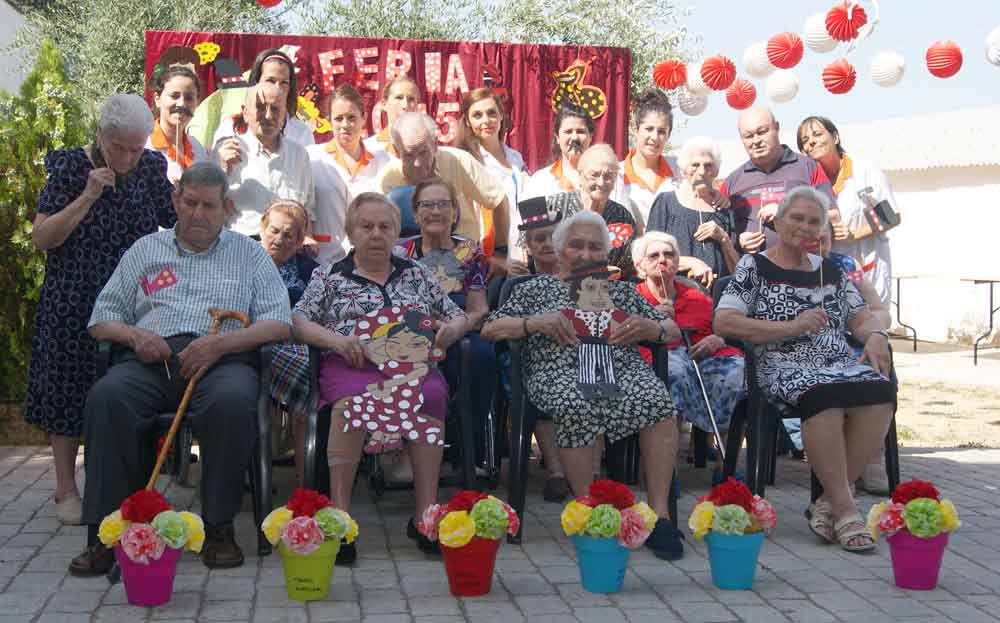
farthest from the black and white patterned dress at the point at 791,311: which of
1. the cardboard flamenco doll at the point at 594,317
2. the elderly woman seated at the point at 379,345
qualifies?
the elderly woman seated at the point at 379,345

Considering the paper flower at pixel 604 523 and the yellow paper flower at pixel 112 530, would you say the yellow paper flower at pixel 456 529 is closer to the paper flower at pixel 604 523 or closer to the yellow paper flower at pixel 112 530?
the paper flower at pixel 604 523

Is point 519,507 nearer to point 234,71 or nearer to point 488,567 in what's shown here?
point 488,567

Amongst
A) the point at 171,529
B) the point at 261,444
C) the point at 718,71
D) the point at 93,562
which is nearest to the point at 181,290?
the point at 261,444

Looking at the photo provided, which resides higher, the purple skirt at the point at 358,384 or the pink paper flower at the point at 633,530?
the purple skirt at the point at 358,384

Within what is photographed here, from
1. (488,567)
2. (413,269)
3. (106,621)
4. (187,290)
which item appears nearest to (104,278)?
(187,290)

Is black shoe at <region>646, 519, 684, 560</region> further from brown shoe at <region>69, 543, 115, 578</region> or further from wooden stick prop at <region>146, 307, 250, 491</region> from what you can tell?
brown shoe at <region>69, 543, 115, 578</region>

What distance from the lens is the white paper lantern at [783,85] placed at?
9.82m

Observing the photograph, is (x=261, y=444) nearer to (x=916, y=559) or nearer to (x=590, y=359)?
A: (x=590, y=359)

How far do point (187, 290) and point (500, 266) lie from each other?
69.9 inches

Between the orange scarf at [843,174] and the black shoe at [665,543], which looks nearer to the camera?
the black shoe at [665,543]

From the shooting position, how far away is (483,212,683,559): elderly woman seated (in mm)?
4355

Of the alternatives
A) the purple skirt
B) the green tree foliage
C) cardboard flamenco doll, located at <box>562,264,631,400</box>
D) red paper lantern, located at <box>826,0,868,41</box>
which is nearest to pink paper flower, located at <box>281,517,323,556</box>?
the purple skirt

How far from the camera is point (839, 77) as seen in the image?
9469mm

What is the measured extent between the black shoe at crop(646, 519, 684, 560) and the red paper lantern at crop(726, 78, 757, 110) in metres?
6.81
